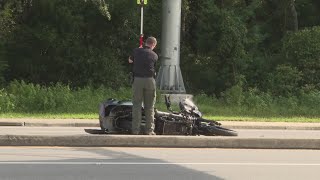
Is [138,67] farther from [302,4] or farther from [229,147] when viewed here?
[302,4]

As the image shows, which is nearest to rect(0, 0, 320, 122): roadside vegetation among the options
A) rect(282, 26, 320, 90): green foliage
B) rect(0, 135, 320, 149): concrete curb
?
rect(282, 26, 320, 90): green foliage

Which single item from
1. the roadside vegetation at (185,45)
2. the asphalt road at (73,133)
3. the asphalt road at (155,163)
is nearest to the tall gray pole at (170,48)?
the roadside vegetation at (185,45)

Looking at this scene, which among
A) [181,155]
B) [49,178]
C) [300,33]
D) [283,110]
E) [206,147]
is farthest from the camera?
[300,33]

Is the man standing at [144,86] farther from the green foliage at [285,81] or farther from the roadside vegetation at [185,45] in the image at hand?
the green foliage at [285,81]

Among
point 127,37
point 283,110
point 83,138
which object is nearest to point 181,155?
point 83,138

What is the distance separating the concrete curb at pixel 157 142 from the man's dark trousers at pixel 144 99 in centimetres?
33

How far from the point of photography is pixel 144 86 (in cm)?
1182

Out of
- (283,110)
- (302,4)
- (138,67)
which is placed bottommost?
(283,110)

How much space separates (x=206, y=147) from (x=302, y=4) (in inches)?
1022

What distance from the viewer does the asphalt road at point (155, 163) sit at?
905 cm

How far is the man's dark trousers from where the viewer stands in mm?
11734

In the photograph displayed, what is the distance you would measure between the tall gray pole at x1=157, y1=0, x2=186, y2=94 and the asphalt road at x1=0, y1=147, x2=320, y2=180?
603 inches

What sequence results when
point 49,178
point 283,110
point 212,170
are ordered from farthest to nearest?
1. point 283,110
2. point 212,170
3. point 49,178

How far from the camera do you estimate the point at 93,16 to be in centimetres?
3472
